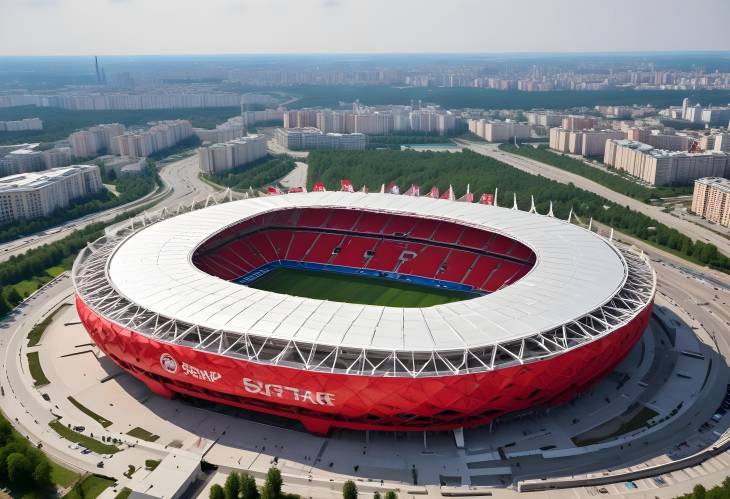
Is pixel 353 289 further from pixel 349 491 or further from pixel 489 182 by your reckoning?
pixel 489 182

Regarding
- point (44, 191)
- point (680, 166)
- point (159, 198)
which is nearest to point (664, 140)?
point (680, 166)

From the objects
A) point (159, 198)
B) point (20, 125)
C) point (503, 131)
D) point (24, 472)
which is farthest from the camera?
point (503, 131)

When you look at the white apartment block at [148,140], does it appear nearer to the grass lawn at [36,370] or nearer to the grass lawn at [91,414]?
the grass lawn at [36,370]

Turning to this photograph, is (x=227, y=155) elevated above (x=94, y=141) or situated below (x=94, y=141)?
below

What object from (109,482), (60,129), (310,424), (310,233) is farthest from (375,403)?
(60,129)

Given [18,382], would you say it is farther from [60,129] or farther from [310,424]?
[60,129]

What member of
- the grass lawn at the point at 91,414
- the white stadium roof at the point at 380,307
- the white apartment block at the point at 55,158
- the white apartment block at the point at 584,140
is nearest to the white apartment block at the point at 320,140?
the white apartment block at the point at 584,140

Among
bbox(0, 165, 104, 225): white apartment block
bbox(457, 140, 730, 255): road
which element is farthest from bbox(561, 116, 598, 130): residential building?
bbox(0, 165, 104, 225): white apartment block
